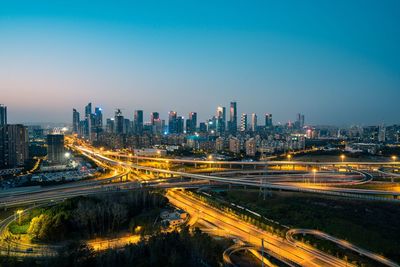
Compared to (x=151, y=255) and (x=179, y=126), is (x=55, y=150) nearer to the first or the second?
(x=151, y=255)

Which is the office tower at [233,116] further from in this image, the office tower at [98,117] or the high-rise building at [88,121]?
the high-rise building at [88,121]

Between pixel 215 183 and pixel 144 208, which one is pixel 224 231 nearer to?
pixel 144 208

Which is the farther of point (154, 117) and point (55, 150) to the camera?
point (154, 117)

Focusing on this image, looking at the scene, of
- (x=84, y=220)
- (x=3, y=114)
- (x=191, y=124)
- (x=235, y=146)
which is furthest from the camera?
(x=191, y=124)

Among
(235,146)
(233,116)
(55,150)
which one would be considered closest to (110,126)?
(233,116)

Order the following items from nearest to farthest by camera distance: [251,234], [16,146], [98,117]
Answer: [251,234] < [16,146] < [98,117]

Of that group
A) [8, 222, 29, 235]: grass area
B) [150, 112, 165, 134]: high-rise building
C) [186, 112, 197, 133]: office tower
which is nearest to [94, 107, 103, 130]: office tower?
[150, 112, 165, 134]: high-rise building
